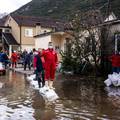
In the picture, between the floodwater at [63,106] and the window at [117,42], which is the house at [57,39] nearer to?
the window at [117,42]

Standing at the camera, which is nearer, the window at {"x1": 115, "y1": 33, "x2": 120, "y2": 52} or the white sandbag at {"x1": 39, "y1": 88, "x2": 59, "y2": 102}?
the white sandbag at {"x1": 39, "y1": 88, "x2": 59, "y2": 102}

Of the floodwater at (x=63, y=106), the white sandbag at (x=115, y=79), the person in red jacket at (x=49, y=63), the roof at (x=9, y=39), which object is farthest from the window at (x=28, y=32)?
the person in red jacket at (x=49, y=63)

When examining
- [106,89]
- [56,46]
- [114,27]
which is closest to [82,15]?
[114,27]

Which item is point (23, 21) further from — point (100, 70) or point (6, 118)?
point (6, 118)

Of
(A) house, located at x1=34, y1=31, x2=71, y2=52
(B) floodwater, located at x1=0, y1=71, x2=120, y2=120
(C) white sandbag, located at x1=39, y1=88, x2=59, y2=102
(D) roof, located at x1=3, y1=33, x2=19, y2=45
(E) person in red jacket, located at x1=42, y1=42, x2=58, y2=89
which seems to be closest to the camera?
(B) floodwater, located at x1=0, y1=71, x2=120, y2=120

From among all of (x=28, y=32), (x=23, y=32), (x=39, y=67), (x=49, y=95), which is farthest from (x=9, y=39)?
(x=49, y=95)

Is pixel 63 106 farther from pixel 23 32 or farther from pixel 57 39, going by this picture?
pixel 23 32

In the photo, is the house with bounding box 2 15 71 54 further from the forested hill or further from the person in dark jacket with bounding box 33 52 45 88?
the person in dark jacket with bounding box 33 52 45 88

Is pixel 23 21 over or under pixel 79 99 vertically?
over

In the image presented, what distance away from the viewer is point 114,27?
24.8 m

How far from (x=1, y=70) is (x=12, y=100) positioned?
14249 mm

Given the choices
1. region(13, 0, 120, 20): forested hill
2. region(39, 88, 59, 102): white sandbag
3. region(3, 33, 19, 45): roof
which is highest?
region(13, 0, 120, 20): forested hill

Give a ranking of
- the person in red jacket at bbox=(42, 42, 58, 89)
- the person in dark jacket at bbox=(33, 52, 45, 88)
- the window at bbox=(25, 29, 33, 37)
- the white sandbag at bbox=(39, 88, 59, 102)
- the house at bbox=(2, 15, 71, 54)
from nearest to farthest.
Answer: the white sandbag at bbox=(39, 88, 59, 102) → the person in red jacket at bbox=(42, 42, 58, 89) → the person in dark jacket at bbox=(33, 52, 45, 88) → the house at bbox=(2, 15, 71, 54) → the window at bbox=(25, 29, 33, 37)

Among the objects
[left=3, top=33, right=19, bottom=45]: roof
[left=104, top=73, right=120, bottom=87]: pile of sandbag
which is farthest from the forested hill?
[left=104, top=73, right=120, bottom=87]: pile of sandbag
